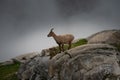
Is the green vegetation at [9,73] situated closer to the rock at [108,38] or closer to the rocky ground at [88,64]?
the rock at [108,38]

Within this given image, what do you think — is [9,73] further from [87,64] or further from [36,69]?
[87,64]

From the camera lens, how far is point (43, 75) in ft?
132

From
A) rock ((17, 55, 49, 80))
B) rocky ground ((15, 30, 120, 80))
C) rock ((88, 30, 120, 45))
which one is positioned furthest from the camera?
rock ((88, 30, 120, 45))

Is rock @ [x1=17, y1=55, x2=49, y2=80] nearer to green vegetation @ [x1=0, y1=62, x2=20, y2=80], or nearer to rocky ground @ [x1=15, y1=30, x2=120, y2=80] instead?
rocky ground @ [x1=15, y1=30, x2=120, y2=80]

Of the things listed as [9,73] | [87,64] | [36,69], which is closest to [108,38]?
[36,69]

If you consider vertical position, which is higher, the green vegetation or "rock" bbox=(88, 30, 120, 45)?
"rock" bbox=(88, 30, 120, 45)

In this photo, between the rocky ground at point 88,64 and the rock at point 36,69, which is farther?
the rock at point 36,69

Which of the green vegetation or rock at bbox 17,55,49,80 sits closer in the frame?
rock at bbox 17,55,49,80

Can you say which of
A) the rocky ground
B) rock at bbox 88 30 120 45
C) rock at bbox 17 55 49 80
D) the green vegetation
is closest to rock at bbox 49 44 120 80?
the rocky ground

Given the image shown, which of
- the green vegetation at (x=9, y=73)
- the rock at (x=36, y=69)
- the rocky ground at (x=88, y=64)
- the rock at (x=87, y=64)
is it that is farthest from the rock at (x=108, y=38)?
the green vegetation at (x=9, y=73)

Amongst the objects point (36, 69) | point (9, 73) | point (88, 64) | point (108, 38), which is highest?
point (108, 38)

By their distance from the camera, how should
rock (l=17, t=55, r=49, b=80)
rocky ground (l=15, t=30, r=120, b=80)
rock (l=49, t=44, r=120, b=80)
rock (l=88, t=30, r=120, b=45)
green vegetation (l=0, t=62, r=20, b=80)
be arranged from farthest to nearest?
green vegetation (l=0, t=62, r=20, b=80)
rock (l=88, t=30, r=120, b=45)
rock (l=17, t=55, r=49, b=80)
rock (l=49, t=44, r=120, b=80)
rocky ground (l=15, t=30, r=120, b=80)

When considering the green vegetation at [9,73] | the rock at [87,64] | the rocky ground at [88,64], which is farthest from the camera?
the green vegetation at [9,73]

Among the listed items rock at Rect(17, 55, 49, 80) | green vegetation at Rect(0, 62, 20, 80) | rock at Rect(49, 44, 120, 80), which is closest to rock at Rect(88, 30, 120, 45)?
rock at Rect(17, 55, 49, 80)
